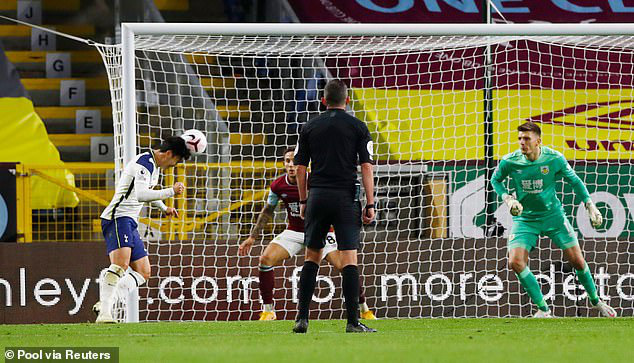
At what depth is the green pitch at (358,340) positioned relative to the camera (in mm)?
7398

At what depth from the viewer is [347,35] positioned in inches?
504

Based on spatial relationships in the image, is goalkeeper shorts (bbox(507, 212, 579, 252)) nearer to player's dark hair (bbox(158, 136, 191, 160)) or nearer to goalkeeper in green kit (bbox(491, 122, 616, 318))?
goalkeeper in green kit (bbox(491, 122, 616, 318))

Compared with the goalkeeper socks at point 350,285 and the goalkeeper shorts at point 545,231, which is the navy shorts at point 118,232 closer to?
the goalkeeper socks at point 350,285

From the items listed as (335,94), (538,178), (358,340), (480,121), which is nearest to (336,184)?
(335,94)

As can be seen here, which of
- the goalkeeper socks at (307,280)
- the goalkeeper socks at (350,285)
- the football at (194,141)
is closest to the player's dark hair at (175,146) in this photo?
the football at (194,141)

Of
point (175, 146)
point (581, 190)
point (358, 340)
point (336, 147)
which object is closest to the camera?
point (358, 340)

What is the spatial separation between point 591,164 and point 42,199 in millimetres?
6518

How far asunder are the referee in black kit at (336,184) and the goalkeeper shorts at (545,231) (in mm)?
3142

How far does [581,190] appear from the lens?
11773mm

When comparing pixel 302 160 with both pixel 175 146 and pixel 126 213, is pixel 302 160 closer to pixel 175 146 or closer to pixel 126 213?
pixel 175 146

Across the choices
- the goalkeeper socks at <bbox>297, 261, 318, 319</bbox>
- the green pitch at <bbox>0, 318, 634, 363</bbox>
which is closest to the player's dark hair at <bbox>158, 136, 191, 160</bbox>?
the green pitch at <bbox>0, 318, 634, 363</bbox>

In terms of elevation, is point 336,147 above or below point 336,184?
above

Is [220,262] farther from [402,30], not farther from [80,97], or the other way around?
[80,97]

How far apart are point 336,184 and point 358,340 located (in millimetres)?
1211
